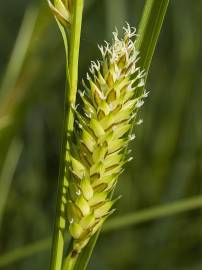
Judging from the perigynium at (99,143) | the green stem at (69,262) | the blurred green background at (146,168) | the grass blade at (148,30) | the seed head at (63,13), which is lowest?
the blurred green background at (146,168)

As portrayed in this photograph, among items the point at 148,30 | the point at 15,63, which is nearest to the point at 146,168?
the point at 15,63

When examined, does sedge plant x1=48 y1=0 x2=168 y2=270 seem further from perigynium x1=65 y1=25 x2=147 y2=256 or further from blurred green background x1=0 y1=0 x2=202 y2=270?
blurred green background x1=0 y1=0 x2=202 y2=270

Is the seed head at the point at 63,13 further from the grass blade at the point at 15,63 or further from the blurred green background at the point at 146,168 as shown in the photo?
the blurred green background at the point at 146,168

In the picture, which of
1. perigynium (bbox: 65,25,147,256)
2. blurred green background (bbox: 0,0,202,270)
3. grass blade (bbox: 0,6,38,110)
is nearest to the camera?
perigynium (bbox: 65,25,147,256)

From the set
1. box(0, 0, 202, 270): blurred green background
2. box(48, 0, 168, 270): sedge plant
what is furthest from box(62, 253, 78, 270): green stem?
box(0, 0, 202, 270): blurred green background

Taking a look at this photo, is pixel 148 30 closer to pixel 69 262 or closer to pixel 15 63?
pixel 69 262

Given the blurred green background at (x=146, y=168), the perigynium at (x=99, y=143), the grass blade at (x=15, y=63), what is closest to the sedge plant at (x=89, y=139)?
the perigynium at (x=99, y=143)

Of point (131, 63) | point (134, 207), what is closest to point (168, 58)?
point (134, 207)
